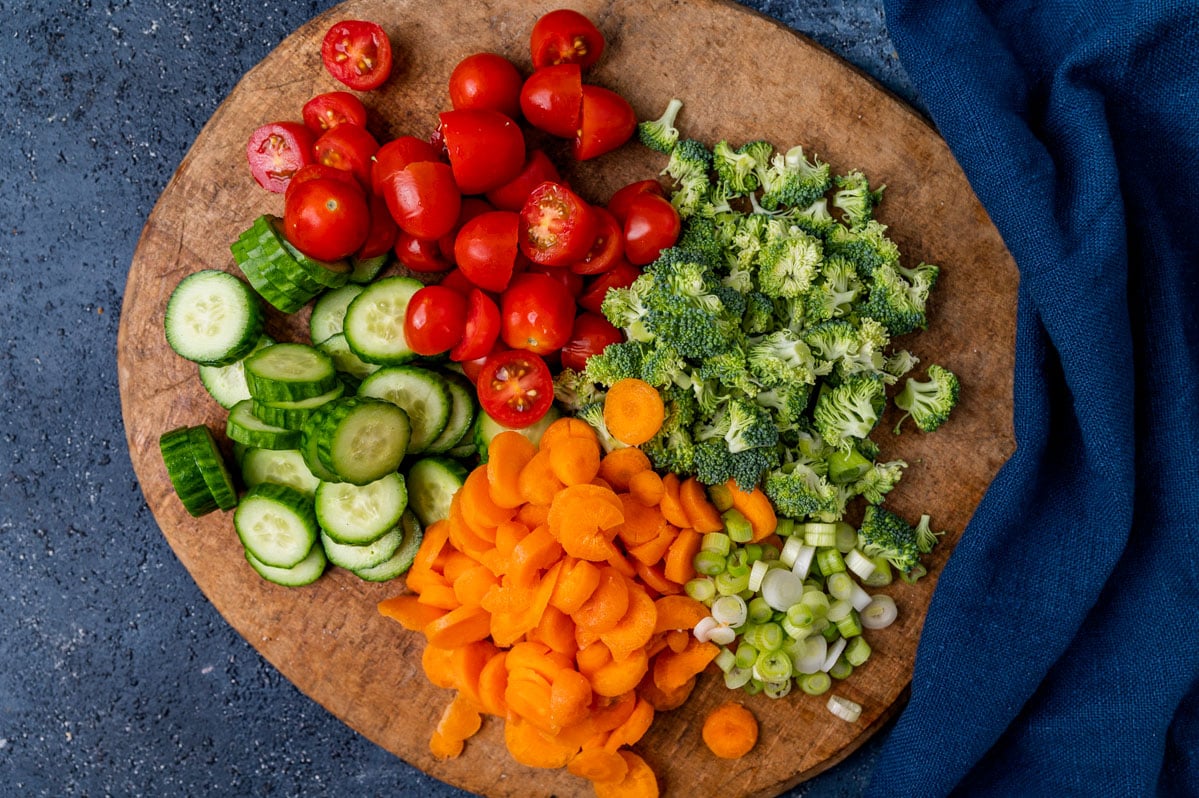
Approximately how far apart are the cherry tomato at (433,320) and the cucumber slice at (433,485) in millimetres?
413

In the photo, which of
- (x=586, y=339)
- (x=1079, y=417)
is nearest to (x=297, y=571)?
(x=586, y=339)

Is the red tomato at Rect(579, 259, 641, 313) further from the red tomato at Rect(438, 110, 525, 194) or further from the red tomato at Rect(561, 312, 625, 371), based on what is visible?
the red tomato at Rect(438, 110, 525, 194)

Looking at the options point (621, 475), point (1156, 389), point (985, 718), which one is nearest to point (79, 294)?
point (621, 475)

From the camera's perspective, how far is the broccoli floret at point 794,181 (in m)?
2.81

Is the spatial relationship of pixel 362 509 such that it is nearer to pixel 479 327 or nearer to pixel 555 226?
pixel 479 327

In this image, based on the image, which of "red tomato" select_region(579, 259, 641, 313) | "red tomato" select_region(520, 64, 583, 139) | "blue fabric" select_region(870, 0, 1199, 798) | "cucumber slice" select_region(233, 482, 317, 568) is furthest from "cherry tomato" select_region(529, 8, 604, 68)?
"cucumber slice" select_region(233, 482, 317, 568)

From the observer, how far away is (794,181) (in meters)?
2.81

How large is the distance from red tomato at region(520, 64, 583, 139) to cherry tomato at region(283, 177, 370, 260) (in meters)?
0.63

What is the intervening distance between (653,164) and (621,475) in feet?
3.57

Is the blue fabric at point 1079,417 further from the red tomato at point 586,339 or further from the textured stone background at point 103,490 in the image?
the red tomato at point 586,339

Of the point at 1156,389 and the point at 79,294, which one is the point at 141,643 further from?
the point at 1156,389

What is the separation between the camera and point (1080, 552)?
269 cm

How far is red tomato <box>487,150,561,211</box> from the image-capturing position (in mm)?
2840

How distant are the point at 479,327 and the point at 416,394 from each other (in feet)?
1.05
